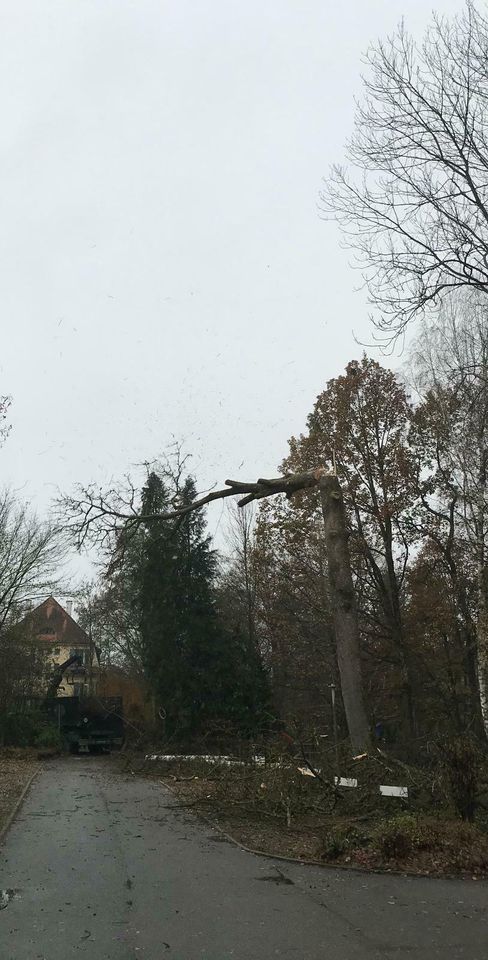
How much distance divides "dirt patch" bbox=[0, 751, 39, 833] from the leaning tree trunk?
593 cm

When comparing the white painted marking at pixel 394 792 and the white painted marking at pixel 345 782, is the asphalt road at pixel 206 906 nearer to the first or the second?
the white painted marking at pixel 345 782

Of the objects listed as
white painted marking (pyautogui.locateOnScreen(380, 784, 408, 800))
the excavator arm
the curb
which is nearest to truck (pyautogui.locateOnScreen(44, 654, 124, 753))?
the excavator arm

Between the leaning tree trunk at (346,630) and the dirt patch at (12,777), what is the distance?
5.93 m

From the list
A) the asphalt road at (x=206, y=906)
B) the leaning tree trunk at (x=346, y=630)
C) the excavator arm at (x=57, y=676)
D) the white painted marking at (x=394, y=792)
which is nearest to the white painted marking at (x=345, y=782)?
the white painted marking at (x=394, y=792)

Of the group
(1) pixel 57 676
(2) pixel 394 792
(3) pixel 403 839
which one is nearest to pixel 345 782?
(2) pixel 394 792

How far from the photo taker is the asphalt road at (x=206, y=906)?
5.76 m

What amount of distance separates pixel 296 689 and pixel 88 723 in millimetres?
7947

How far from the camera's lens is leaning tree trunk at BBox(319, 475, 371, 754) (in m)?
14.7

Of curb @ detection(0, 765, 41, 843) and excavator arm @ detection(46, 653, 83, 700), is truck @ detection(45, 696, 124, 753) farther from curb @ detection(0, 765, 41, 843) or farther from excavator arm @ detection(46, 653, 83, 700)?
curb @ detection(0, 765, 41, 843)

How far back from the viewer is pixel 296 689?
3147cm

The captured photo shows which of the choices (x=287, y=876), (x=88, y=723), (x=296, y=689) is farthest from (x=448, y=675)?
(x=287, y=876)

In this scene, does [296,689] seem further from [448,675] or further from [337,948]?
[337,948]

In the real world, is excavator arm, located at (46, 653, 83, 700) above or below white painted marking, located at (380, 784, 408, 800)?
above

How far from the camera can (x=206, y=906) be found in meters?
6.93
